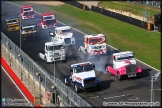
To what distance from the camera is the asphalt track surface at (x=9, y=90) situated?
42.5 metres

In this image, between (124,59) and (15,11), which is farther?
(15,11)

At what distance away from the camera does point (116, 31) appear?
6681 centimetres

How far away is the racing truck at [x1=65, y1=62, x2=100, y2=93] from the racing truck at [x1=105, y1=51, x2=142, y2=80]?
2.95m

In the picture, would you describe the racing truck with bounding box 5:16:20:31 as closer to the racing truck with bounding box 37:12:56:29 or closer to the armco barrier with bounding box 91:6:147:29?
the racing truck with bounding box 37:12:56:29

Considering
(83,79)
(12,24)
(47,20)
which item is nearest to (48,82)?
(83,79)

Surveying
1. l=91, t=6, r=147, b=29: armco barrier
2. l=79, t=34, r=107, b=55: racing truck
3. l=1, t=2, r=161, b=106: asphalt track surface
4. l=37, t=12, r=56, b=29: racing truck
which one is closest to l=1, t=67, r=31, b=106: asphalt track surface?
l=1, t=2, r=161, b=106: asphalt track surface

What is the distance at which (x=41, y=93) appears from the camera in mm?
39406

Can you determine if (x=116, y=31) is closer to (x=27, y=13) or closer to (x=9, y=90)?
(x=27, y=13)

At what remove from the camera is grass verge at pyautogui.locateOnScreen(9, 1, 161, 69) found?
180ft

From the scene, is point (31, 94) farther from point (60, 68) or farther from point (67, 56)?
point (67, 56)

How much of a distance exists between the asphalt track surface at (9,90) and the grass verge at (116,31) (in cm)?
1373

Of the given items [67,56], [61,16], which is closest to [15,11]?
[61,16]

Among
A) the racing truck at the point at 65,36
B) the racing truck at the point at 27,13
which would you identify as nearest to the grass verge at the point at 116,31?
the racing truck at the point at 27,13

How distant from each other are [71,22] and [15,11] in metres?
15.3
